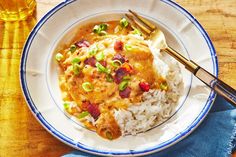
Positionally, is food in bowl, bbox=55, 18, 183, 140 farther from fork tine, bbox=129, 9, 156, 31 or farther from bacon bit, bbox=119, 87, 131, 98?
fork tine, bbox=129, 9, 156, 31

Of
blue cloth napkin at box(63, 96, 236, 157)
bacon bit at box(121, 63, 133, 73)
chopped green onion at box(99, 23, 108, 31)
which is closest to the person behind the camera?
blue cloth napkin at box(63, 96, 236, 157)

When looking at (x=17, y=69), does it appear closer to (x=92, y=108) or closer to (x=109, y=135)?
(x=92, y=108)

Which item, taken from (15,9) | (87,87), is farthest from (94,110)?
(15,9)

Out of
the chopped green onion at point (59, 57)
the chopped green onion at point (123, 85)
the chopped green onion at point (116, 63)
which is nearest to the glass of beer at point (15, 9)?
the chopped green onion at point (59, 57)

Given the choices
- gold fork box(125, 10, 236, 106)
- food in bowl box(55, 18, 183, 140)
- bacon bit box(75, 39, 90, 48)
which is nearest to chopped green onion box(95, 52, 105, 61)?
food in bowl box(55, 18, 183, 140)

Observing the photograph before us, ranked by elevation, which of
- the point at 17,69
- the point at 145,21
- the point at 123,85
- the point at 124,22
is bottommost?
the point at 17,69

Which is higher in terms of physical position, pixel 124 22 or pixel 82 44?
pixel 124 22

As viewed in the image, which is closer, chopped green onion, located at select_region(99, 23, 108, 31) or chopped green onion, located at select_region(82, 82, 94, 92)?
chopped green onion, located at select_region(82, 82, 94, 92)

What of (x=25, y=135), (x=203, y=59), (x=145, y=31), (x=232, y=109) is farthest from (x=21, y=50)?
(x=232, y=109)
